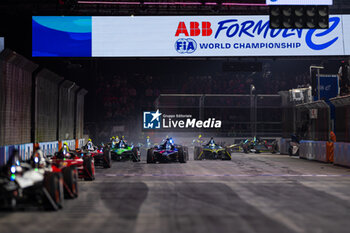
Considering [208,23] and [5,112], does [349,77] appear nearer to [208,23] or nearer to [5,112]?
[208,23]

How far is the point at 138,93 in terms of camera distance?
49.5 meters

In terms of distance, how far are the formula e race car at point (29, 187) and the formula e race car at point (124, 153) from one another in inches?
598

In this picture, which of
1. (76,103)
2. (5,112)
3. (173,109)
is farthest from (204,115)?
(5,112)

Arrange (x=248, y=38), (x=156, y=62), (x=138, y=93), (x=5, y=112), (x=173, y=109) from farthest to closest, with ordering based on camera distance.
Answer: (x=138, y=93) → (x=173, y=109) → (x=156, y=62) → (x=248, y=38) → (x=5, y=112)

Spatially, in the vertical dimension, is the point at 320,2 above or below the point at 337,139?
above

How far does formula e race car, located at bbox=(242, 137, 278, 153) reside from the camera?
123 feet

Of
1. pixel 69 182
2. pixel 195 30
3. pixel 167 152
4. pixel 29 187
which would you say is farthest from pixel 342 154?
pixel 29 187

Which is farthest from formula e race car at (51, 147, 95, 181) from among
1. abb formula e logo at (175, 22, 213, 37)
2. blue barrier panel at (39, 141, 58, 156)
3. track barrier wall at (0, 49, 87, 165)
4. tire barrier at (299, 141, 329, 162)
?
tire barrier at (299, 141, 329, 162)

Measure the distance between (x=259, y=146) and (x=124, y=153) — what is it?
1560 centimetres

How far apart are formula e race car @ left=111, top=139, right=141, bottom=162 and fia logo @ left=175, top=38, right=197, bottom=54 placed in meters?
5.43

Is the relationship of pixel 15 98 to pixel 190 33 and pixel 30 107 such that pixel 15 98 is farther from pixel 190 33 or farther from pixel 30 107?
pixel 190 33

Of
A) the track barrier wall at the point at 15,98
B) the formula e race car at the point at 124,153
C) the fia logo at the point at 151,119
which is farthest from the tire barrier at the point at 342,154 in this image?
the fia logo at the point at 151,119

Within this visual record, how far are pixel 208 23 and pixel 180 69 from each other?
4.05 metres

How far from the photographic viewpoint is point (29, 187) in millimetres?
9133
